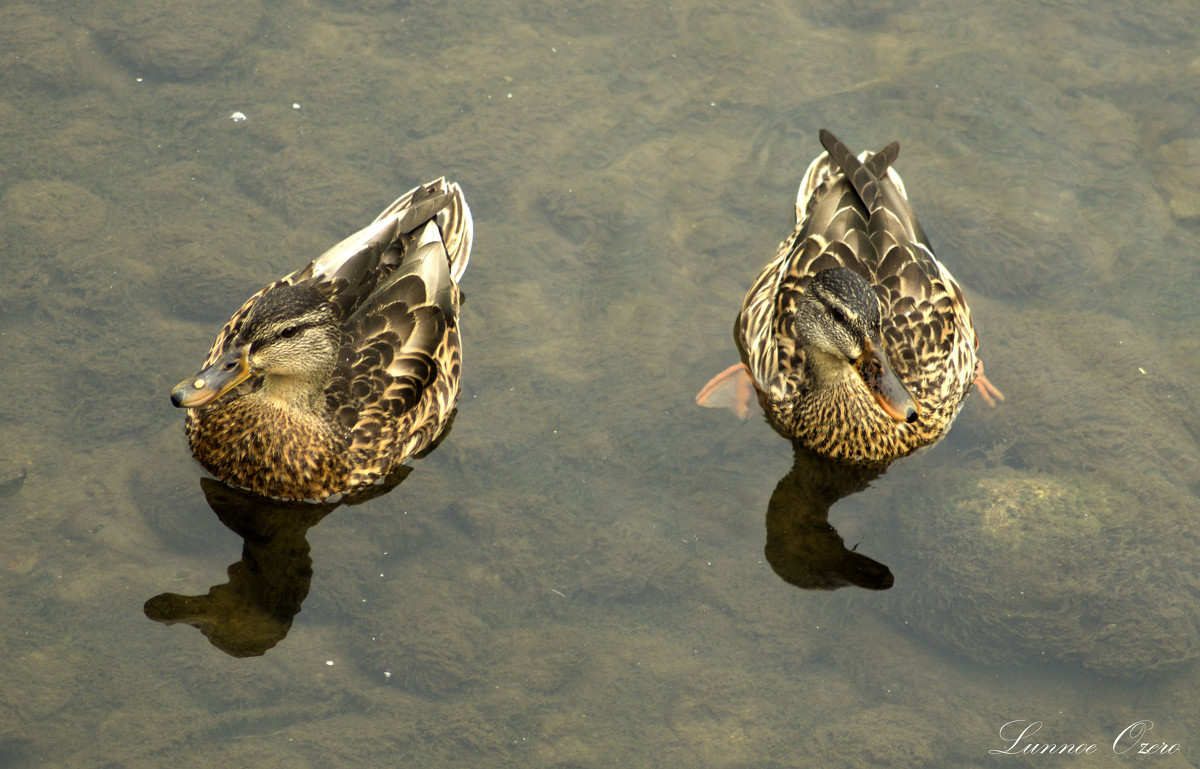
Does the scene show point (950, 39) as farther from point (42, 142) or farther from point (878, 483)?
point (42, 142)

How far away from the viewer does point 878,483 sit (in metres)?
8.02

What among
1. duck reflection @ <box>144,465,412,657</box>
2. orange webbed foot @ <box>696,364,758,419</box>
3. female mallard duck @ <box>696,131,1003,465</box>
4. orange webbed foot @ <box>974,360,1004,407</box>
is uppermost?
female mallard duck @ <box>696,131,1003,465</box>

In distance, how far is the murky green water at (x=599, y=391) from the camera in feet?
22.4

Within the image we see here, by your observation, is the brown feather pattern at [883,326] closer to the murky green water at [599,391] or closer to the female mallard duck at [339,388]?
the murky green water at [599,391]

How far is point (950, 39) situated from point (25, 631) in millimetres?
8670

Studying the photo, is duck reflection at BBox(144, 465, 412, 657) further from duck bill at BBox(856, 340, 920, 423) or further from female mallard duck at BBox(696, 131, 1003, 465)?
duck bill at BBox(856, 340, 920, 423)

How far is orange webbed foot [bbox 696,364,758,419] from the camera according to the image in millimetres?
8367

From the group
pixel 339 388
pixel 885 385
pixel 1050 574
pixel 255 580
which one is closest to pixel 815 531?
pixel 885 385

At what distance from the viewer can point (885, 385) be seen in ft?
24.0

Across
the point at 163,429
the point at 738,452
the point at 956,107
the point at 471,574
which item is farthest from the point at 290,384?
the point at 956,107

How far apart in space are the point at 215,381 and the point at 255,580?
1.23 meters

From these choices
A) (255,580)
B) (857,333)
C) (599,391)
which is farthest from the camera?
(599,391)

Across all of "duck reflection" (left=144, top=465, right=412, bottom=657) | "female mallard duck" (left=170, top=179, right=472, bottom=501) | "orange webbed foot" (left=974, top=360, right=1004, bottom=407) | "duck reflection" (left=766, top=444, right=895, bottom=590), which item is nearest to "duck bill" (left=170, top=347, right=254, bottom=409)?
"female mallard duck" (left=170, top=179, right=472, bottom=501)

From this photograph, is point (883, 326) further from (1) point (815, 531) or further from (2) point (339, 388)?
(2) point (339, 388)
